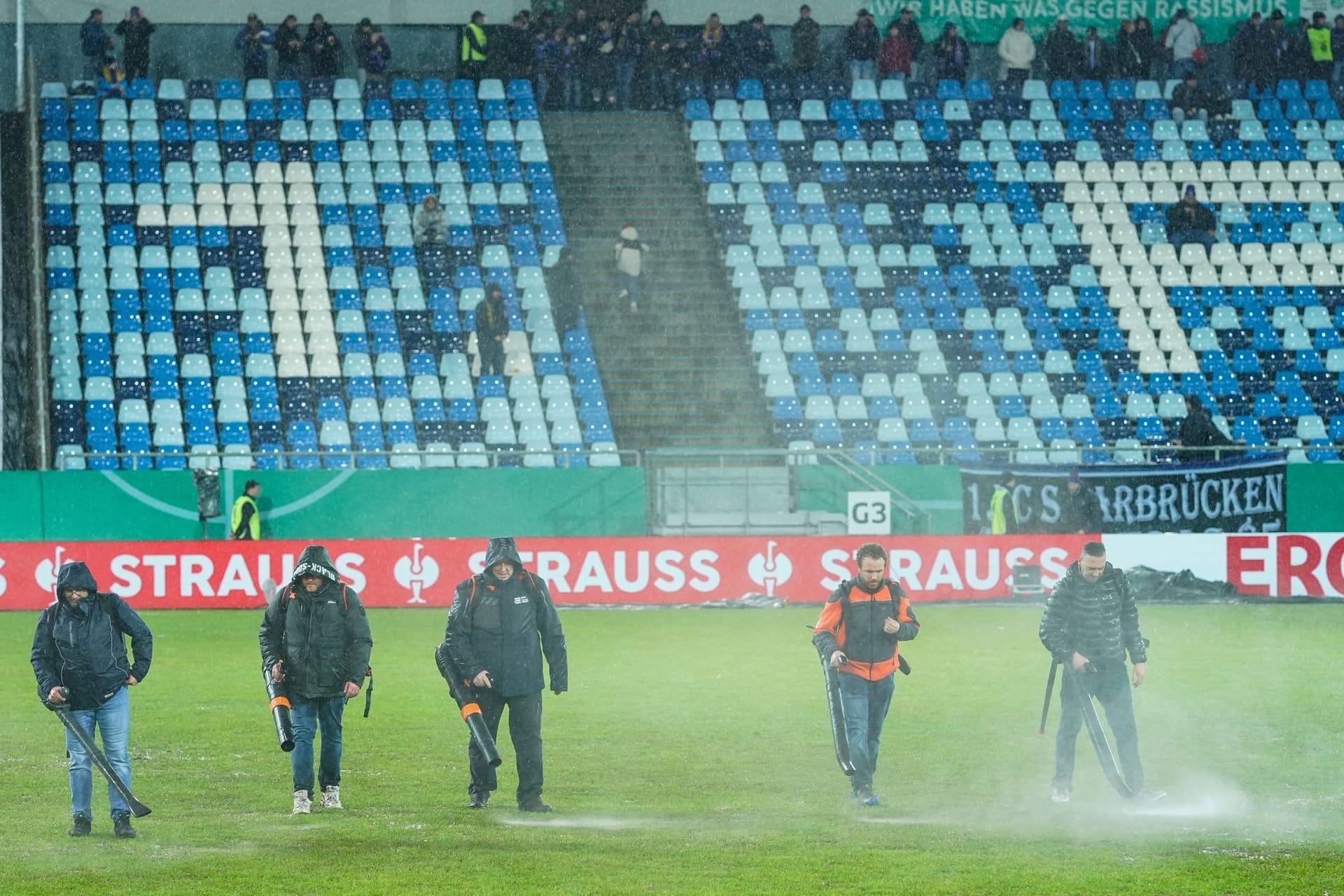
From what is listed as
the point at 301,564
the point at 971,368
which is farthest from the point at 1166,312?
the point at 301,564

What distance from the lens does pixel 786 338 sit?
3731 cm

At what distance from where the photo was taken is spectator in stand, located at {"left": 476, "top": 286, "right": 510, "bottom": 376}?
3475 cm

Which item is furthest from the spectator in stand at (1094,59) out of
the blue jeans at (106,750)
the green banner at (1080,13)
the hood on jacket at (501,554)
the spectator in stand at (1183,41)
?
the blue jeans at (106,750)

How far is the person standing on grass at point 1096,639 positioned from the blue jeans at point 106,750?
256 inches

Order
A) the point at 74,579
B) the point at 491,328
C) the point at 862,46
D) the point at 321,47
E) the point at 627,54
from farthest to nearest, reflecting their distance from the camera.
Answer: the point at 862,46 → the point at 627,54 → the point at 321,47 → the point at 491,328 → the point at 74,579

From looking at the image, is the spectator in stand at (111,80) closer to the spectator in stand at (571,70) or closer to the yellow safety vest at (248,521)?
the spectator in stand at (571,70)

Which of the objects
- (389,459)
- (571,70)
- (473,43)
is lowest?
(389,459)

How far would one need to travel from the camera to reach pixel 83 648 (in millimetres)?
12859

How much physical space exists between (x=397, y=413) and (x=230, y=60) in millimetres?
11148

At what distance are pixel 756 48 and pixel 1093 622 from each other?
29.2 m

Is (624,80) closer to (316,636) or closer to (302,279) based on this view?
(302,279)

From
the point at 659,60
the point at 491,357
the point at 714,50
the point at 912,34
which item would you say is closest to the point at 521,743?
the point at 491,357

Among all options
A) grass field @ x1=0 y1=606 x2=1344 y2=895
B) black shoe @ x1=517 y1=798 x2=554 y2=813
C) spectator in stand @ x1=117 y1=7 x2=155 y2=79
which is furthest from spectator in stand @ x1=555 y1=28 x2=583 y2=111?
black shoe @ x1=517 y1=798 x2=554 y2=813

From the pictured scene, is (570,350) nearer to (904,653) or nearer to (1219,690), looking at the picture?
(904,653)
